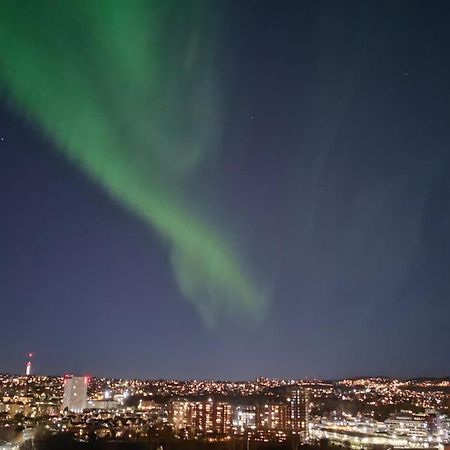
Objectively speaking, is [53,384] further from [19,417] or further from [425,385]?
[425,385]

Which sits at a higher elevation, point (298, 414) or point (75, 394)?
point (75, 394)

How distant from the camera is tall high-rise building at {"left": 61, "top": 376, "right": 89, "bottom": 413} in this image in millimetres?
62594

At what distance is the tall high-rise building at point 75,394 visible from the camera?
62.6 m

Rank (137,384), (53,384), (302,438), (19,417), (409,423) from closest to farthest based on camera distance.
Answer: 1. (302,438)
2. (409,423)
3. (19,417)
4. (53,384)
5. (137,384)

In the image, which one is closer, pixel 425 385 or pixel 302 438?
pixel 302 438

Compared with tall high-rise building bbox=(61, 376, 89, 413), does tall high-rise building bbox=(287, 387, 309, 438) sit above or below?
below

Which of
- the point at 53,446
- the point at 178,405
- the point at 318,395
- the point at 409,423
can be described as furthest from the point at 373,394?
the point at 53,446

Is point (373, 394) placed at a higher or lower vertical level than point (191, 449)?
higher

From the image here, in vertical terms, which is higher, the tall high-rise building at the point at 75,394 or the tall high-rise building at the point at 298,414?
the tall high-rise building at the point at 75,394

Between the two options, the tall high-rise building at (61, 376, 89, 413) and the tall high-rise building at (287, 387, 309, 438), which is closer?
the tall high-rise building at (287, 387, 309, 438)

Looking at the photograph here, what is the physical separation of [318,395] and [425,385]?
20814 millimetres

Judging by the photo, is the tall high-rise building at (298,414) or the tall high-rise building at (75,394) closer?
the tall high-rise building at (298,414)

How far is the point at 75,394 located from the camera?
64.1m

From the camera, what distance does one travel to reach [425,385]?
258 feet
